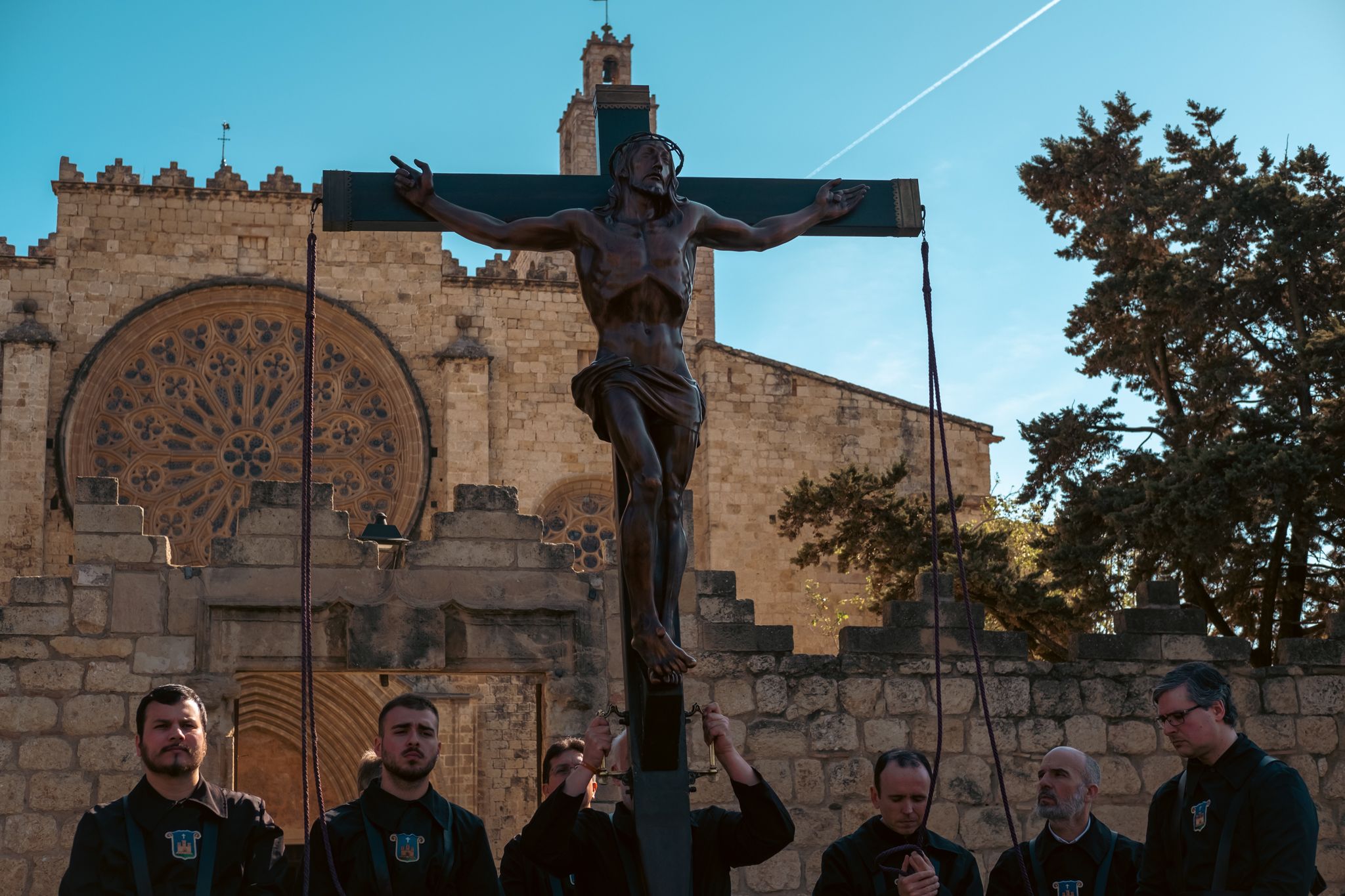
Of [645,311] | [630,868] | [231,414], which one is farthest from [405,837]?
[231,414]

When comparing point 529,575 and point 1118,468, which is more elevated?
point 1118,468

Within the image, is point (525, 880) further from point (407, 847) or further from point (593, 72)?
point (593, 72)

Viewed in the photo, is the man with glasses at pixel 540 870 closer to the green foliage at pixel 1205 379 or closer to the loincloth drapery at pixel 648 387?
the loincloth drapery at pixel 648 387

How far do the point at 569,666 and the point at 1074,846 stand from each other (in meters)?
5.02

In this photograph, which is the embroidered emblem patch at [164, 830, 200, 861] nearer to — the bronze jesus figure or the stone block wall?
the bronze jesus figure

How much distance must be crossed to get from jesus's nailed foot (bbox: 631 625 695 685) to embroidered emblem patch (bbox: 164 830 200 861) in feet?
4.19

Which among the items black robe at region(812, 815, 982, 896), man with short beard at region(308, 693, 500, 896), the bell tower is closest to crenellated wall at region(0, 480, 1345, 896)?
black robe at region(812, 815, 982, 896)

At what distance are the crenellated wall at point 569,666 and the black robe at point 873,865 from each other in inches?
165

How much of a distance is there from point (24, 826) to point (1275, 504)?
1002 centimetres

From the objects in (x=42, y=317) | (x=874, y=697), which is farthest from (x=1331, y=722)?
(x=42, y=317)

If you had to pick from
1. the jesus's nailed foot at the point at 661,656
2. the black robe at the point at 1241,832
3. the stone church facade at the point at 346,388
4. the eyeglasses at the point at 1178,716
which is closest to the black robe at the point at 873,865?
the black robe at the point at 1241,832

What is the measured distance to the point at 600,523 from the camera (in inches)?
→ 826

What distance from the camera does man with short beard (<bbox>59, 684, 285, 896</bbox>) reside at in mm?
3971

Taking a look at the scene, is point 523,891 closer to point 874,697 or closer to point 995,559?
point 874,697
